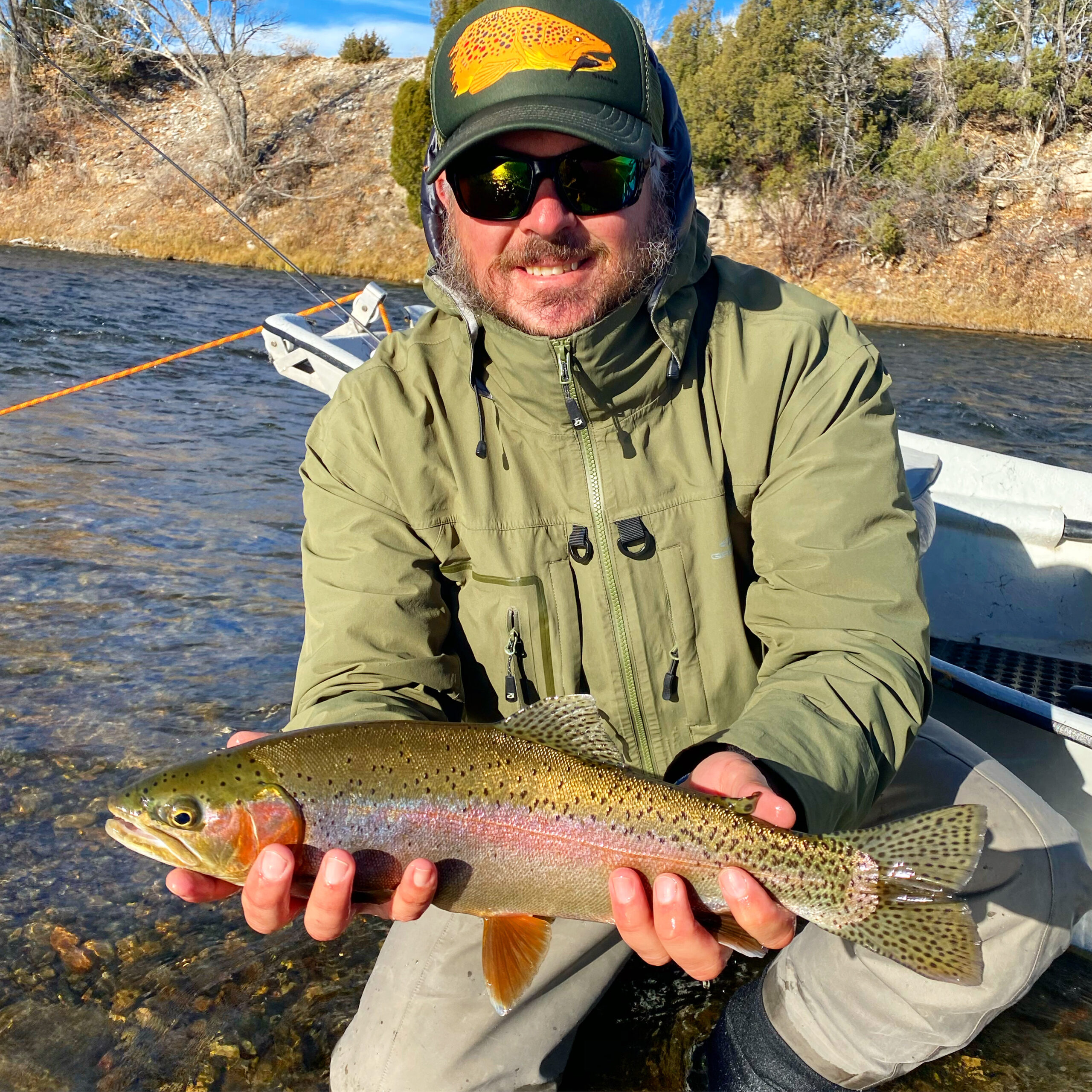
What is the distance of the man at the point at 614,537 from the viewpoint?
2357mm

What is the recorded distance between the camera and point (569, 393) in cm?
247

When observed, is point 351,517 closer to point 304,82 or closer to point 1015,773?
point 1015,773

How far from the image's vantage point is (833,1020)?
2.37m

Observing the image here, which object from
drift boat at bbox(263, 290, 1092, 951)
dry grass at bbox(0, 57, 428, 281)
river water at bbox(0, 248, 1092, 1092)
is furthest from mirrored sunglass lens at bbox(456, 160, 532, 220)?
dry grass at bbox(0, 57, 428, 281)

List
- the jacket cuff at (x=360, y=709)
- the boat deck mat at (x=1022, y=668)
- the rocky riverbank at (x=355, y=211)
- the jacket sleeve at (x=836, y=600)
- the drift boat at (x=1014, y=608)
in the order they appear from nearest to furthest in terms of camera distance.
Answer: the jacket sleeve at (x=836, y=600), the jacket cuff at (x=360, y=709), the drift boat at (x=1014, y=608), the boat deck mat at (x=1022, y=668), the rocky riverbank at (x=355, y=211)

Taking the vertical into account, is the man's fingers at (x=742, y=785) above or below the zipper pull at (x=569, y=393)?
below

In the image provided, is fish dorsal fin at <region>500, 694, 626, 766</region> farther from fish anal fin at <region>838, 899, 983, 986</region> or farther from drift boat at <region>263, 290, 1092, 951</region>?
drift boat at <region>263, 290, 1092, 951</region>

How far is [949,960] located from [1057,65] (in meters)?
31.4

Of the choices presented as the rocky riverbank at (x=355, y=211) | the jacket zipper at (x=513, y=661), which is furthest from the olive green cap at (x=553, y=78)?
the rocky riverbank at (x=355, y=211)

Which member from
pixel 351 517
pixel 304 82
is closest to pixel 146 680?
pixel 351 517

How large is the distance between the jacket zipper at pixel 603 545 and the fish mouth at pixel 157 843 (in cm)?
110

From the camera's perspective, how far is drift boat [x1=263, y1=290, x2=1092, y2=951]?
3.23 m

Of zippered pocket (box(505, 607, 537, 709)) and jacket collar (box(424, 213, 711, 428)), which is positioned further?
zippered pocket (box(505, 607, 537, 709))

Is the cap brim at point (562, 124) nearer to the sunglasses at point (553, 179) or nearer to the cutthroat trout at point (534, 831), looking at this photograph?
the sunglasses at point (553, 179)
